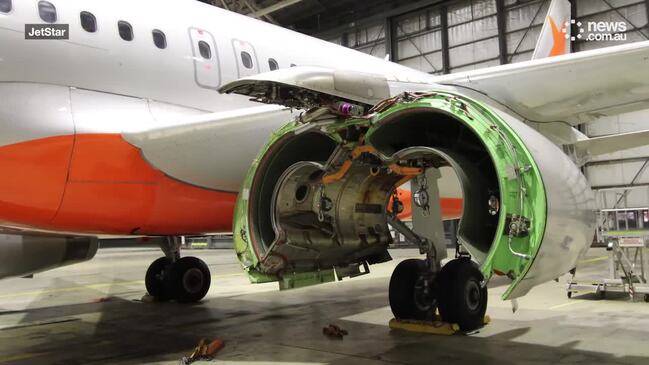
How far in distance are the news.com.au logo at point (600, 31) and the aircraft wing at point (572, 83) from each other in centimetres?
1814

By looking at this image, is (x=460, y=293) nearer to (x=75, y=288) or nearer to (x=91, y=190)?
(x=91, y=190)

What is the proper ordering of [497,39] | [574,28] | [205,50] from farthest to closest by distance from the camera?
[497,39]
[574,28]
[205,50]

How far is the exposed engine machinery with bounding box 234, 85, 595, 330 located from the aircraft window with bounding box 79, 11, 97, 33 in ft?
7.20

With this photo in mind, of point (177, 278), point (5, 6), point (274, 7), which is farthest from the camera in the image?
point (274, 7)

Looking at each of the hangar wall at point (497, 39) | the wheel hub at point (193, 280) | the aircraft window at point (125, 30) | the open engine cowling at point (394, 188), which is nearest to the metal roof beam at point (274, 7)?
the hangar wall at point (497, 39)

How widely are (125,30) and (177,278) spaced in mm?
4338

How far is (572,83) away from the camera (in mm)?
4156

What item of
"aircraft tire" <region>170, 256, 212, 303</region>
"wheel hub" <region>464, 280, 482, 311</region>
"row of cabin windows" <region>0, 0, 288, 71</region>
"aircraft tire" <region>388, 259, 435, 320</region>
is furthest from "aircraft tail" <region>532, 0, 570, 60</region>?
"aircraft tire" <region>170, 256, 212, 303</region>

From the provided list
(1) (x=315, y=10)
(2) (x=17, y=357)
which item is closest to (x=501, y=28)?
(1) (x=315, y=10)

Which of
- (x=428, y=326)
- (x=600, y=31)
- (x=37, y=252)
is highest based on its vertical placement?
(x=600, y=31)

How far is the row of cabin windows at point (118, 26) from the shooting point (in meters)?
4.92

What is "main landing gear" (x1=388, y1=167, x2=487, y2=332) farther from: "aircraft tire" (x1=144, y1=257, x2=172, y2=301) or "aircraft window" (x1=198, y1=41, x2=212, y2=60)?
"aircraft tire" (x1=144, y1=257, x2=172, y2=301)

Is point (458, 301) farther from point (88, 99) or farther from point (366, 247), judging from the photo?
point (88, 99)

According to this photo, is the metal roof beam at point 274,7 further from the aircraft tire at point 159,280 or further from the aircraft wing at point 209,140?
the aircraft wing at point 209,140
